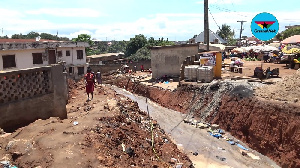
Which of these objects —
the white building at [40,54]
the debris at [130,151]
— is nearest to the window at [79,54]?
the white building at [40,54]

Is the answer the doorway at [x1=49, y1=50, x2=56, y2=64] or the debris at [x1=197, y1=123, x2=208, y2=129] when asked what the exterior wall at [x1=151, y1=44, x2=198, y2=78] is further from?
the doorway at [x1=49, y1=50, x2=56, y2=64]

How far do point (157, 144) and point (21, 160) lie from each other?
4628 mm

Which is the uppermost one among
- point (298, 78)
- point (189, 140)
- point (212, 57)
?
point (212, 57)

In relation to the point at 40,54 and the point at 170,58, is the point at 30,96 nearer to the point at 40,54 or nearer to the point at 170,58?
the point at 170,58

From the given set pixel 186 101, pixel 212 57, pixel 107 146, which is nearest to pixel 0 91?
pixel 107 146

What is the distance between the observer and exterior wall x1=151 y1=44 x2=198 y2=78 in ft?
81.8

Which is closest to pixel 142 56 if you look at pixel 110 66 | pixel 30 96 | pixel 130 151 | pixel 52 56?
pixel 110 66

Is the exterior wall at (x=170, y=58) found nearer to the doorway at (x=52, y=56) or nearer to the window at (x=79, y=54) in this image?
the window at (x=79, y=54)

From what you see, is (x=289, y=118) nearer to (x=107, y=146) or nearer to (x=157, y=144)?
(x=157, y=144)

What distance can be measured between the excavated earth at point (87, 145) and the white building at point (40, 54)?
1556cm

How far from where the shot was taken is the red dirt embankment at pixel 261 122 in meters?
11.1

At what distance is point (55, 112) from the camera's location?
847 cm

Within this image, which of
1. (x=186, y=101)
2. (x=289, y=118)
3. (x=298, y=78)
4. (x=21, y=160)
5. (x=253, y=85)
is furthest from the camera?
(x=186, y=101)

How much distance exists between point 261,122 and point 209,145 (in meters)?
2.89
